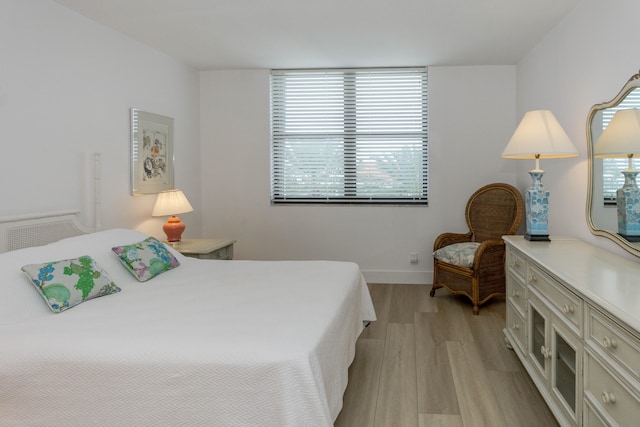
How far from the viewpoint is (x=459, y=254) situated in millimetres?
4422

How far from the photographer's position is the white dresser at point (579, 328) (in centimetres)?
159

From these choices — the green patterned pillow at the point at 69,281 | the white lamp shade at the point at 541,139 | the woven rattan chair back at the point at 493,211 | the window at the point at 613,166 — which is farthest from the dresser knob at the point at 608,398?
the woven rattan chair back at the point at 493,211

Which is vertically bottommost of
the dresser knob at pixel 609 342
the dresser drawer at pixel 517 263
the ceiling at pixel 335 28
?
the dresser knob at pixel 609 342

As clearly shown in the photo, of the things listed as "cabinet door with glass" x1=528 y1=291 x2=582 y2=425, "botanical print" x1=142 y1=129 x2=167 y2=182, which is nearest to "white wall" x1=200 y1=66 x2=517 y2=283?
"botanical print" x1=142 y1=129 x2=167 y2=182

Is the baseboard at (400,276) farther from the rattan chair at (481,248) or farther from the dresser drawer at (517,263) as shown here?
the dresser drawer at (517,263)

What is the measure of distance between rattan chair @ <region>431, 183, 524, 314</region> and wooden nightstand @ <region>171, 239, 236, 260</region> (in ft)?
6.64

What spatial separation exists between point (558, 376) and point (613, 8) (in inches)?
83.3

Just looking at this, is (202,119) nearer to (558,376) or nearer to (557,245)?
(557,245)

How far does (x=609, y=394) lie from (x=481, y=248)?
102 inches

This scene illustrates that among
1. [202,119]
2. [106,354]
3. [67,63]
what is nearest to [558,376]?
[106,354]

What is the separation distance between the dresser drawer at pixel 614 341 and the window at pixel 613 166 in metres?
1.03

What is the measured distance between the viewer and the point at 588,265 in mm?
2354

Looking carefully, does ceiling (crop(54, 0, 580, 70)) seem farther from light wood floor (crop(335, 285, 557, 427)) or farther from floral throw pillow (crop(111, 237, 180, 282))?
light wood floor (crop(335, 285, 557, 427))

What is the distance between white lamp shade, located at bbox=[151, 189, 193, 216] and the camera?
420 centimetres
